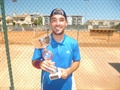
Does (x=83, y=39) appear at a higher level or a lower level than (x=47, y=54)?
lower

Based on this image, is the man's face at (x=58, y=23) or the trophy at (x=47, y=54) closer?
the trophy at (x=47, y=54)

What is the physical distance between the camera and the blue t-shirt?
2100 millimetres

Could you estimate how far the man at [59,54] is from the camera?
6.73 feet

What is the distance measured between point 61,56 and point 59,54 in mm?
40

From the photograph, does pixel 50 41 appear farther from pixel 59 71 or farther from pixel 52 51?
pixel 59 71

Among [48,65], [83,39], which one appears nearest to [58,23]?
[48,65]

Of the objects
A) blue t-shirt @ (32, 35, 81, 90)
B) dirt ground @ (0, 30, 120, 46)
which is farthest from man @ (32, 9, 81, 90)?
dirt ground @ (0, 30, 120, 46)

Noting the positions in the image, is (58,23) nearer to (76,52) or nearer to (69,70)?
(76,52)

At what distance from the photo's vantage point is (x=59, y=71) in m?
1.97

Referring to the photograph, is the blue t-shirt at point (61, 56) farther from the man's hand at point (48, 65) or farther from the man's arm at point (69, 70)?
the man's hand at point (48, 65)

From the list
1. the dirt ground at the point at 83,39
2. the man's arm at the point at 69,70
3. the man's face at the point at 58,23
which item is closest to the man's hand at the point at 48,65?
the man's arm at the point at 69,70

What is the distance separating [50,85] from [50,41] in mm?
642

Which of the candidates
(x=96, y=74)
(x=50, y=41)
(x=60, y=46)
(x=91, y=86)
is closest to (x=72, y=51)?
(x=60, y=46)

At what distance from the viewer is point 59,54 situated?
6.92 ft
